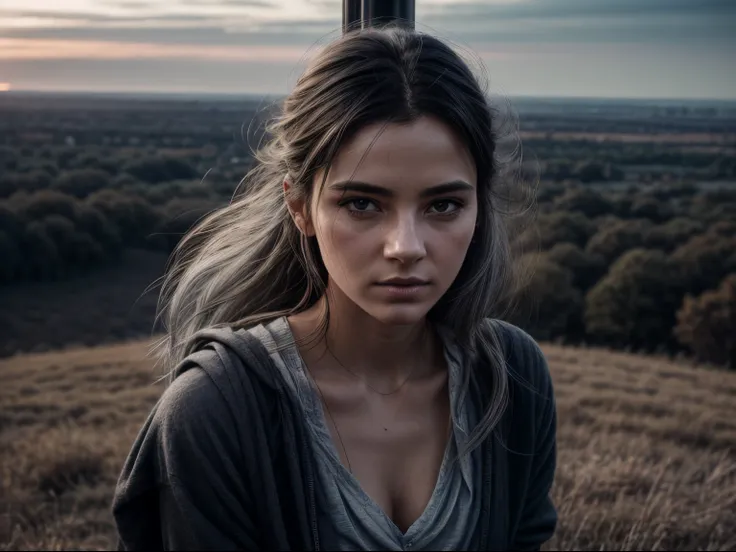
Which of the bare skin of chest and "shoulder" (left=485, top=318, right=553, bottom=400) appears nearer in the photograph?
the bare skin of chest

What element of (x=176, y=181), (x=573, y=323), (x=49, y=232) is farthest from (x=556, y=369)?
(x=49, y=232)

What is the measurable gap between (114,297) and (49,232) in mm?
258

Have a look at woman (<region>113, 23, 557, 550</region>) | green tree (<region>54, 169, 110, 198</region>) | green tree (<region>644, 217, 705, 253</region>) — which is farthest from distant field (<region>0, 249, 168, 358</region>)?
green tree (<region>644, 217, 705, 253</region>)

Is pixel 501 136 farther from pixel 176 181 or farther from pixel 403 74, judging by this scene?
pixel 176 181

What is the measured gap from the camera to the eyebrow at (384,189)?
1.32 m

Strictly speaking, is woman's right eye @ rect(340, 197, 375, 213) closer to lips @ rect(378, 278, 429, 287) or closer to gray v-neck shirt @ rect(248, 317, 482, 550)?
lips @ rect(378, 278, 429, 287)

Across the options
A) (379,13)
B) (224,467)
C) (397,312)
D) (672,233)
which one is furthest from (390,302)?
(672,233)

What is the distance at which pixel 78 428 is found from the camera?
262 cm

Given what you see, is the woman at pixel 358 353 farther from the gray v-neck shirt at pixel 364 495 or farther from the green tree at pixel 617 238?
the green tree at pixel 617 238

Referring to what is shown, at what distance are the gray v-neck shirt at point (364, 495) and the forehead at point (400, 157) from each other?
30 cm

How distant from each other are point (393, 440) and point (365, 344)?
6.4 inches

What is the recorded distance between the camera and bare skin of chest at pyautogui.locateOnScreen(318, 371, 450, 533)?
4.82 ft

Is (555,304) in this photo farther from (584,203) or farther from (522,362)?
(522,362)

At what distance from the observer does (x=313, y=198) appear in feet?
4.68
